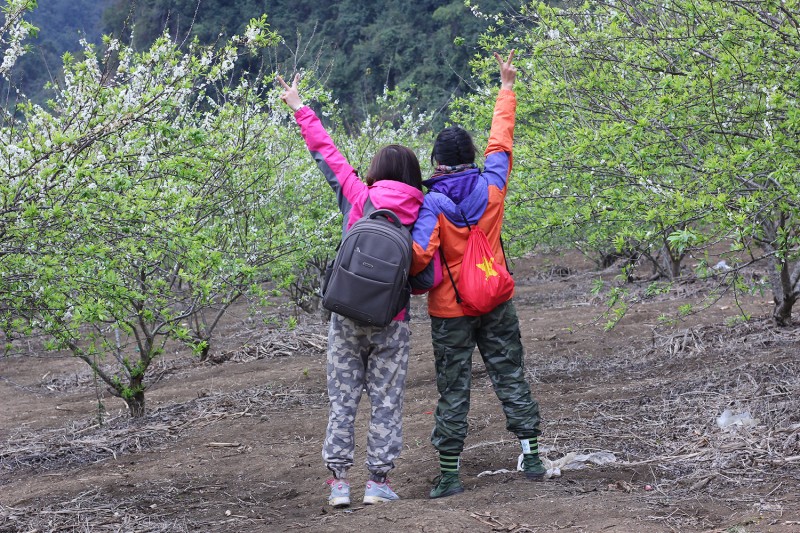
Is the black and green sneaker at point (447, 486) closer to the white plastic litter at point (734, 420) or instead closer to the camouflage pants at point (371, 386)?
the camouflage pants at point (371, 386)

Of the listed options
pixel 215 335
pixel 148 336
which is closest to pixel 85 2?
pixel 215 335

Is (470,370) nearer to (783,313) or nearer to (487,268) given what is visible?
(487,268)

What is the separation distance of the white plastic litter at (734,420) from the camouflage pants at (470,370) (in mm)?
1205

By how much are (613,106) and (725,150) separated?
3.37 ft

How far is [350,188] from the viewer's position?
3.96m

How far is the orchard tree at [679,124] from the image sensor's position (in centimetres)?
454

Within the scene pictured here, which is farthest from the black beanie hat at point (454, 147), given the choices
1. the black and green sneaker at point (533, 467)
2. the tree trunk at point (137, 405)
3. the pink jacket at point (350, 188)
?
the tree trunk at point (137, 405)

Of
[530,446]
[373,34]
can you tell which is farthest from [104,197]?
[373,34]

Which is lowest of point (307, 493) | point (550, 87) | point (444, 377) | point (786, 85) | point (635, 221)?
point (307, 493)

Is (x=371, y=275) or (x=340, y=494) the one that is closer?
(x=371, y=275)

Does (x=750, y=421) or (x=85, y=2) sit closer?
(x=750, y=421)

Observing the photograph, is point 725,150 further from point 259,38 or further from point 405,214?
point 259,38

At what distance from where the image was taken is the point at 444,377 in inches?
161

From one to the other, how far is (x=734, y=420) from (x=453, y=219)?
1.98 m
